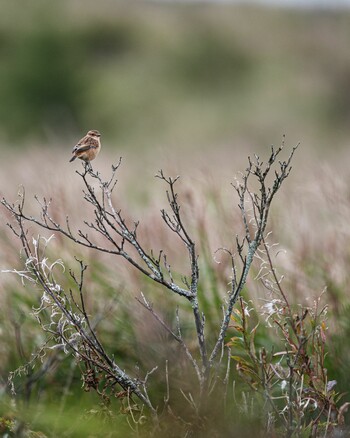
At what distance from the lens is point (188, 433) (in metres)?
2.03

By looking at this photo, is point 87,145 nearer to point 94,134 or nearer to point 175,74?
point 94,134

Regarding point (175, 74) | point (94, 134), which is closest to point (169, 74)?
point (175, 74)

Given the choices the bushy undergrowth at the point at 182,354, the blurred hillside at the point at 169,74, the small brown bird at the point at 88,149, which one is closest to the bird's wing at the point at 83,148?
the small brown bird at the point at 88,149

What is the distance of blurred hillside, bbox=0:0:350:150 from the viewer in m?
21.2

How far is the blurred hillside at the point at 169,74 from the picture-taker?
21.2 m

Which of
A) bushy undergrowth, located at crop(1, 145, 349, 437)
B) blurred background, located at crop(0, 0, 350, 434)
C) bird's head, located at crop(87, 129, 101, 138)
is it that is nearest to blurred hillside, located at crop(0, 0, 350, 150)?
blurred background, located at crop(0, 0, 350, 434)

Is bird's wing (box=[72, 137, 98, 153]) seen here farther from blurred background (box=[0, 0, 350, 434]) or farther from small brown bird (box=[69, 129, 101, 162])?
blurred background (box=[0, 0, 350, 434])

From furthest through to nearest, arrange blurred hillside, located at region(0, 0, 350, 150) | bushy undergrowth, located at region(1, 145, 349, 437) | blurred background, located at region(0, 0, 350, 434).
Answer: blurred hillside, located at region(0, 0, 350, 150)
blurred background, located at region(0, 0, 350, 434)
bushy undergrowth, located at region(1, 145, 349, 437)

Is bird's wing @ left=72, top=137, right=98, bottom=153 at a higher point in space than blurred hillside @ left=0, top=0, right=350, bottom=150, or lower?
lower

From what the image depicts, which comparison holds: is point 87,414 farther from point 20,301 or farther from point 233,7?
point 233,7

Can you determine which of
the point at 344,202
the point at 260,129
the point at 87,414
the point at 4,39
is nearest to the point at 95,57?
the point at 4,39

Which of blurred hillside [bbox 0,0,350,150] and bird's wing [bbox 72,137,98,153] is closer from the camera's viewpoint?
bird's wing [bbox 72,137,98,153]

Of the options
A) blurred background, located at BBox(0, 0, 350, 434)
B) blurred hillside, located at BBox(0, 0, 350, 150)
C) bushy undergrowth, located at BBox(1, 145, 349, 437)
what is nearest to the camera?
bushy undergrowth, located at BBox(1, 145, 349, 437)

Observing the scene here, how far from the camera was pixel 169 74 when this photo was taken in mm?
24859
